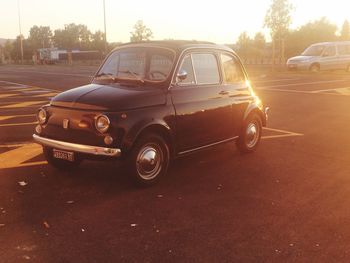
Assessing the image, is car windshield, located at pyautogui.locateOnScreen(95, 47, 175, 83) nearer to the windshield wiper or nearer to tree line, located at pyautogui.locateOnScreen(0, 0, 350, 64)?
the windshield wiper

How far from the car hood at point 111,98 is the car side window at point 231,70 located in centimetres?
162

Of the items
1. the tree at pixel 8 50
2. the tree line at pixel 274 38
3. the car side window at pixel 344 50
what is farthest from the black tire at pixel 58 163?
the tree at pixel 8 50

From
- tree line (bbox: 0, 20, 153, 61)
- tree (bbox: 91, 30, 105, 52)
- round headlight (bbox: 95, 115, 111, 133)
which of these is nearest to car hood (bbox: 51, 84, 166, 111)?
round headlight (bbox: 95, 115, 111, 133)

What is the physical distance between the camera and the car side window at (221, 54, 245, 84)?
7.23 meters

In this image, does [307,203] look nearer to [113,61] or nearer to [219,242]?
[219,242]

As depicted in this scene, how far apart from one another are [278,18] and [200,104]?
34.3m

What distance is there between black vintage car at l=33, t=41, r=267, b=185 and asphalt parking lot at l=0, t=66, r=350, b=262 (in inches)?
15.8

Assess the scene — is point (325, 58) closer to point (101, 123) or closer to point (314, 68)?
point (314, 68)

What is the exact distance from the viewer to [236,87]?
7.38 m

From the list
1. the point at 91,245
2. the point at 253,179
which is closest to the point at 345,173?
the point at 253,179

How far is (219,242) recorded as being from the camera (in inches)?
165

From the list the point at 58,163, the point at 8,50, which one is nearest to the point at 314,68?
the point at 58,163

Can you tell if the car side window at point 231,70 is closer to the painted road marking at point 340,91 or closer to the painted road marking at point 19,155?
the painted road marking at point 19,155

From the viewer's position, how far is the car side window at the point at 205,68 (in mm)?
6656
